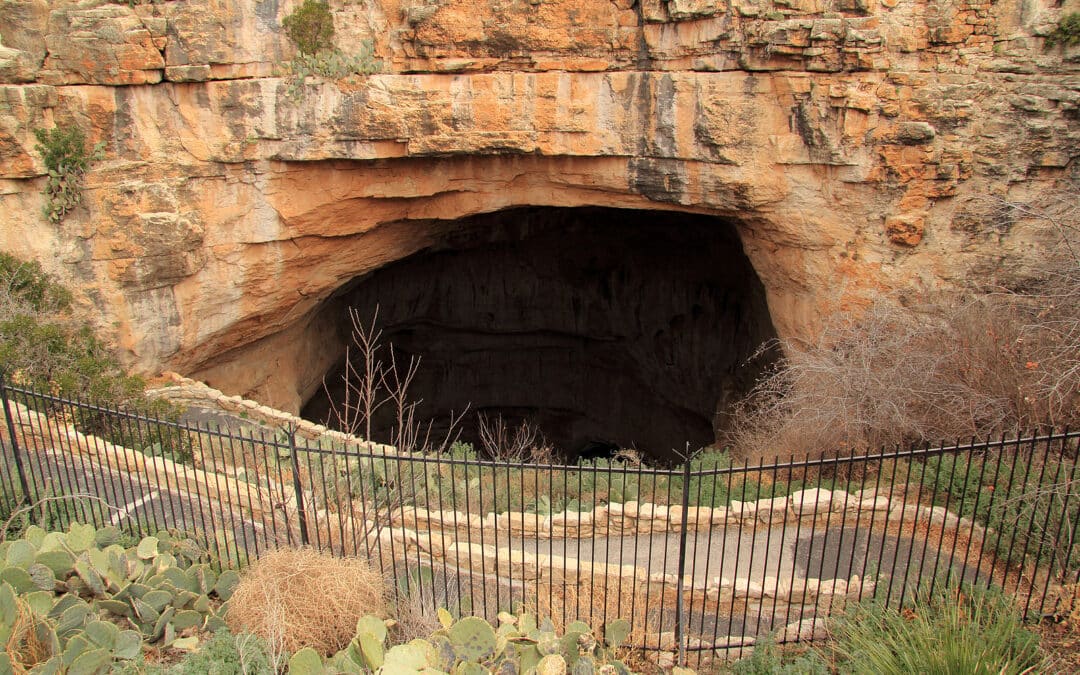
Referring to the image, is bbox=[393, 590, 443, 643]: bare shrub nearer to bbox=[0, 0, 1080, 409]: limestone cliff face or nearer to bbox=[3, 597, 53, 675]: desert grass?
bbox=[3, 597, 53, 675]: desert grass

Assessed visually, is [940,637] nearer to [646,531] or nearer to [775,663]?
[775,663]

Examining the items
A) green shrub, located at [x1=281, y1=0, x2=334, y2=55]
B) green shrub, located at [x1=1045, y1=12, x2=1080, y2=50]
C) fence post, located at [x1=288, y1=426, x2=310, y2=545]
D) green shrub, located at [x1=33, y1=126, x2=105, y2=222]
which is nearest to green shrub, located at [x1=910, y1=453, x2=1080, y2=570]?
fence post, located at [x1=288, y1=426, x2=310, y2=545]

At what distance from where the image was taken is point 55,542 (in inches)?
245

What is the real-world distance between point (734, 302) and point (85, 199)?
13434 millimetres

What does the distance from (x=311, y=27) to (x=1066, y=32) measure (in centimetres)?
1022

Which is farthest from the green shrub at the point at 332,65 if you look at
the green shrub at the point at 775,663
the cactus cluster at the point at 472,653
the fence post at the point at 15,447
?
the green shrub at the point at 775,663

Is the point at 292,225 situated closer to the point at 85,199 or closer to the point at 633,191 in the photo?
the point at 85,199

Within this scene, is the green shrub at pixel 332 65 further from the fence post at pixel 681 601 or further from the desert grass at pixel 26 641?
the desert grass at pixel 26 641

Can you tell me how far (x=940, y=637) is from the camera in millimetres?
5520

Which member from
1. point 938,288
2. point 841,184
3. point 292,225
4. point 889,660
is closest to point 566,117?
point 841,184

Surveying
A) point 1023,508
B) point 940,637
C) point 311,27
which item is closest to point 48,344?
point 311,27

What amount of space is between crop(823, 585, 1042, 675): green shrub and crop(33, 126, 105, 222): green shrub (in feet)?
37.6

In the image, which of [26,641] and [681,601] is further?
[681,601]

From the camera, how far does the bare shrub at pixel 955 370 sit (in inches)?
317
